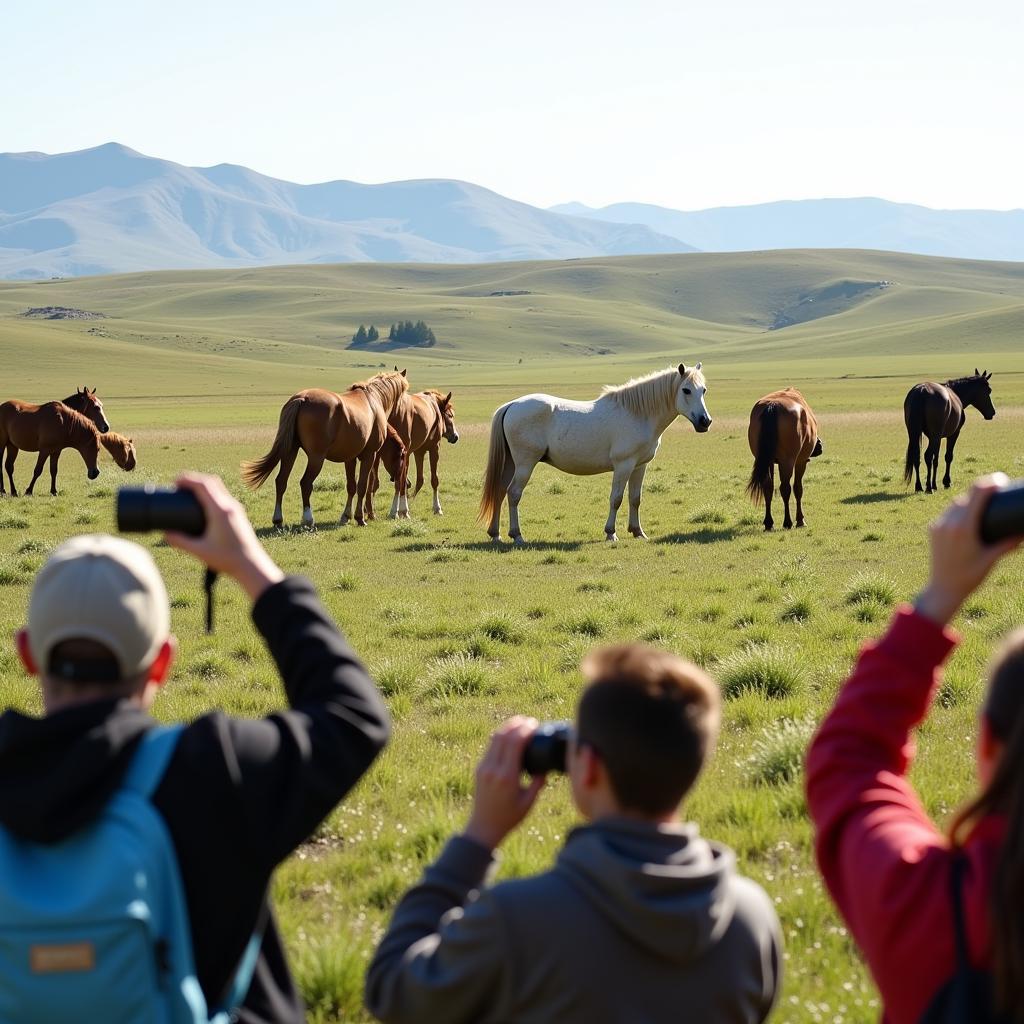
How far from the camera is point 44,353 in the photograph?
11469cm

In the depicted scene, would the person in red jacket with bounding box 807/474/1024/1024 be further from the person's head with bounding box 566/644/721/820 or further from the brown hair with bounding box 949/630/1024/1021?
the person's head with bounding box 566/644/721/820

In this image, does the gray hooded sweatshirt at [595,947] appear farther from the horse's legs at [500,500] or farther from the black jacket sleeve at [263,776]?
the horse's legs at [500,500]

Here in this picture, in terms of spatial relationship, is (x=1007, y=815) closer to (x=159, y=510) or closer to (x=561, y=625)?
(x=159, y=510)

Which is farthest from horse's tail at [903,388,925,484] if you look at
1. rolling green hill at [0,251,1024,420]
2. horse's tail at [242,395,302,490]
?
rolling green hill at [0,251,1024,420]

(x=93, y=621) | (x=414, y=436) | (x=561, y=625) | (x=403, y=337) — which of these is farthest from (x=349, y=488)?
(x=403, y=337)

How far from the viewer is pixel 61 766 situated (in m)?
2.22

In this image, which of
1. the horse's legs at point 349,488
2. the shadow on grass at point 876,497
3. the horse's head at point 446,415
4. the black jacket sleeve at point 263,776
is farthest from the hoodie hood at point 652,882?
the horse's head at point 446,415

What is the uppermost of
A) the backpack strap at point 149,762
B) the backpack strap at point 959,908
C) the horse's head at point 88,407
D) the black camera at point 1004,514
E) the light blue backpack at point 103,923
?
the black camera at point 1004,514

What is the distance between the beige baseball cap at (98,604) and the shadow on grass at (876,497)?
19118 mm

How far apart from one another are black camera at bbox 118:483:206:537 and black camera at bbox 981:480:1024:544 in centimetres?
157

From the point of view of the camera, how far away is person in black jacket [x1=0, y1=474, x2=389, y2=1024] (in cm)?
226

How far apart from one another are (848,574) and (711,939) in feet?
38.3

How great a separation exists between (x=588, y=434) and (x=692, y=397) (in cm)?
157

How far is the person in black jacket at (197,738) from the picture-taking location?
2260 millimetres
